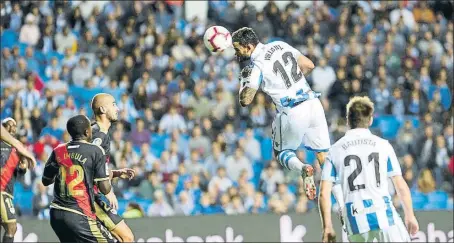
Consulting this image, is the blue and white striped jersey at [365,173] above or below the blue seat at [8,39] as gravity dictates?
below

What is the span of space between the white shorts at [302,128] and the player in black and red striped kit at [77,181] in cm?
245

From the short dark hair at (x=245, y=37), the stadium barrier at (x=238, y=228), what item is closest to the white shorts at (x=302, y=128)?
the short dark hair at (x=245, y=37)

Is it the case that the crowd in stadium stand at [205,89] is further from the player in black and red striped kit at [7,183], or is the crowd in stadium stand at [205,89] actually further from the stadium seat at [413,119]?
the player in black and red striped kit at [7,183]

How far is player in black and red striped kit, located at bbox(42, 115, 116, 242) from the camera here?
35.4 feet

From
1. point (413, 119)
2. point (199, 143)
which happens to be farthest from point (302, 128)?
point (413, 119)

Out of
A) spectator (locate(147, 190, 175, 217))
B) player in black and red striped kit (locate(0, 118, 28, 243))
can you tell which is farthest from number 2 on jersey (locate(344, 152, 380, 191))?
spectator (locate(147, 190, 175, 217))

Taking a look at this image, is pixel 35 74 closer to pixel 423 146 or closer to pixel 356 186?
pixel 423 146

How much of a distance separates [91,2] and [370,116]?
14055 mm

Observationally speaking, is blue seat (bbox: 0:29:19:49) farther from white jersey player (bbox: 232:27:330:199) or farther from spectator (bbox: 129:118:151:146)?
white jersey player (bbox: 232:27:330:199)

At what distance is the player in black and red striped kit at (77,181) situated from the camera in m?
10.8

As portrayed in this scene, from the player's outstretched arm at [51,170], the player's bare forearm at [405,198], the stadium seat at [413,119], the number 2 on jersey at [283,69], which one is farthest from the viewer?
the stadium seat at [413,119]

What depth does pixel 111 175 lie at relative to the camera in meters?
11.6

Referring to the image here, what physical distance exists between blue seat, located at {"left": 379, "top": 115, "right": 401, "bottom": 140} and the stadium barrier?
449 cm

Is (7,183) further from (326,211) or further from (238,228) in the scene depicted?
(326,211)
